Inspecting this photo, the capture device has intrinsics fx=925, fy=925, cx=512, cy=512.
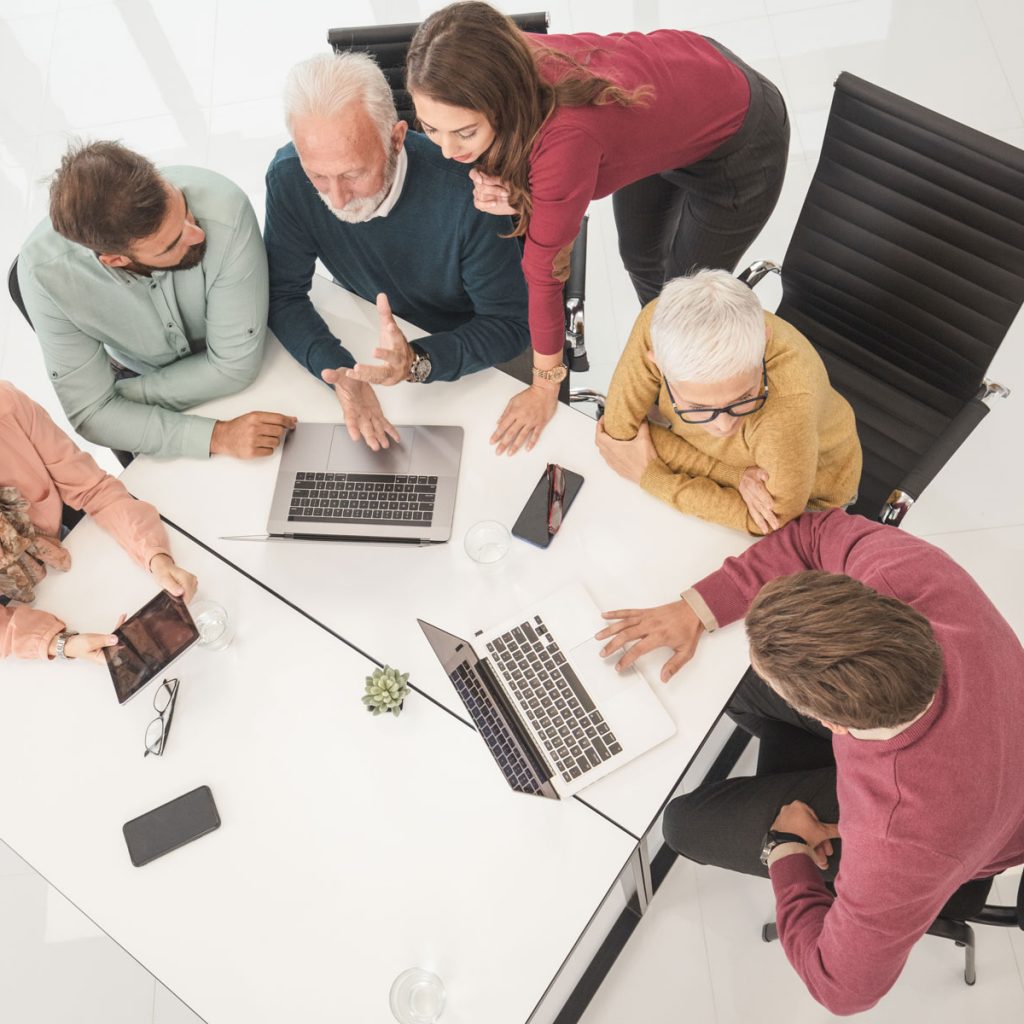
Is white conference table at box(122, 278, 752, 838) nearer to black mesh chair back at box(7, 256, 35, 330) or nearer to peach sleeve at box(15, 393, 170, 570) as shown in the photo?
peach sleeve at box(15, 393, 170, 570)

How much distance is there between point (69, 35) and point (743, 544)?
161 inches

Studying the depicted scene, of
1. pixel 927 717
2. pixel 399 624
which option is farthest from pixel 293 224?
pixel 927 717

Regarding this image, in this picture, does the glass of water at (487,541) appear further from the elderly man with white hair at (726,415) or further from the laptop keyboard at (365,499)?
the elderly man with white hair at (726,415)

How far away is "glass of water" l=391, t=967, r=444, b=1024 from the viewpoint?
Result: 1.58 m

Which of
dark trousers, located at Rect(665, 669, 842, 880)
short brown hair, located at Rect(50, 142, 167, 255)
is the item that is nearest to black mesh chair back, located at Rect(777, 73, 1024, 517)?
dark trousers, located at Rect(665, 669, 842, 880)

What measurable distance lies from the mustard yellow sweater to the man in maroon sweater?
Result: 0.19 m

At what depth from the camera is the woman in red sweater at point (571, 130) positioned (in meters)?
1.66

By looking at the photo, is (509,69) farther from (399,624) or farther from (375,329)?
(399,624)

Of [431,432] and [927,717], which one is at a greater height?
[431,432]

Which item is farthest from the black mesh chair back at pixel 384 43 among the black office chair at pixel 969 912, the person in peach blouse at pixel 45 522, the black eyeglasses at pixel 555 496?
the black office chair at pixel 969 912

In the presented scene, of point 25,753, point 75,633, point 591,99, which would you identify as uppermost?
point 591,99

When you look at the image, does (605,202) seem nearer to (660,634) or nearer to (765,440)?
(765,440)

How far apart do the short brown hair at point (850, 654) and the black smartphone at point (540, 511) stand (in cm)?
59

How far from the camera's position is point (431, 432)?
2.10 meters
